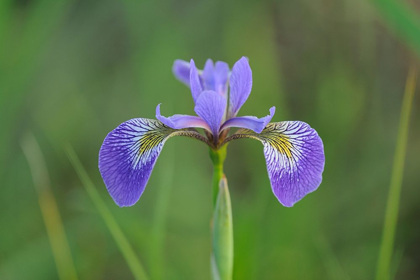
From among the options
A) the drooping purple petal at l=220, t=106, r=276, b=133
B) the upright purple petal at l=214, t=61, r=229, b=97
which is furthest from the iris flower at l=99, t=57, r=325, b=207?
the upright purple petal at l=214, t=61, r=229, b=97

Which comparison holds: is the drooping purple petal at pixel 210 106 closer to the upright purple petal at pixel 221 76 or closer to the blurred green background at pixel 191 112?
the upright purple petal at pixel 221 76

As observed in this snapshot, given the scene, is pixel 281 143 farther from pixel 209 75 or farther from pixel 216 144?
pixel 209 75

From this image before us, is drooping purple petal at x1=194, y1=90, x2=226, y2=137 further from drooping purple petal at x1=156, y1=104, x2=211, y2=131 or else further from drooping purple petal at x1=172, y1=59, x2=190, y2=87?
drooping purple petal at x1=172, y1=59, x2=190, y2=87

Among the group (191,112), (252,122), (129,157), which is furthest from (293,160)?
(191,112)
